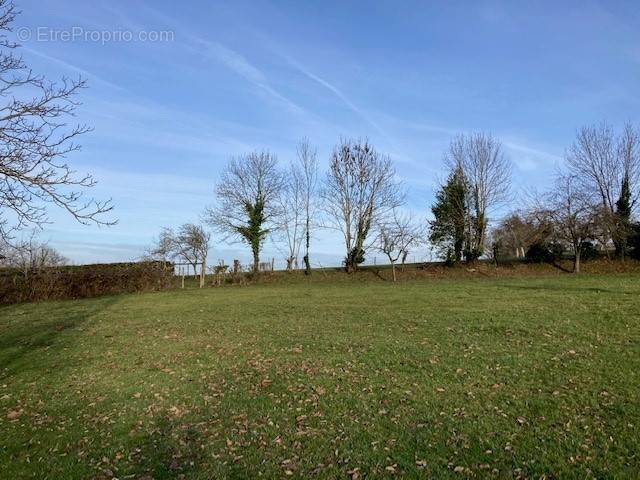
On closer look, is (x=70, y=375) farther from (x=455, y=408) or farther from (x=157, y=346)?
(x=455, y=408)

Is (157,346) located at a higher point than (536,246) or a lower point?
lower

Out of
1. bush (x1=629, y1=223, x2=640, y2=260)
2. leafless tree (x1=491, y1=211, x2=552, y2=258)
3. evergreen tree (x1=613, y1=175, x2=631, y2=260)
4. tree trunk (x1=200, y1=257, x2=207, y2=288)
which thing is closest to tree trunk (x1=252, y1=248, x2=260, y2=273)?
tree trunk (x1=200, y1=257, x2=207, y2=288)

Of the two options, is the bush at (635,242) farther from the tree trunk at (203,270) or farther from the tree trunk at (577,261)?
the tree trunk at (203,270)

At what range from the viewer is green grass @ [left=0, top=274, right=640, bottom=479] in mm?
5465

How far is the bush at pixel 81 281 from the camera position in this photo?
95.9ft

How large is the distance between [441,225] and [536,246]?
8.04m

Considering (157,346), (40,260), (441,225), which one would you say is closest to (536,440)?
(157,346)

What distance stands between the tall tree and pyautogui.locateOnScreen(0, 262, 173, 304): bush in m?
23.3

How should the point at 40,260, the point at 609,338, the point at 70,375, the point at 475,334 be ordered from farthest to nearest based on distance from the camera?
the point at 40,260 → the point at 475,334 → the point at 609,338 → the point at 70,375

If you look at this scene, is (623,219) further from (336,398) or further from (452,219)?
(336,398)

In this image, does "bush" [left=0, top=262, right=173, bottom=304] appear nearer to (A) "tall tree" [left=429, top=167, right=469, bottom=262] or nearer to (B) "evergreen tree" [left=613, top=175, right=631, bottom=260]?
(A) "tall tree" [left=429, top=167, right=469, bottom=262]

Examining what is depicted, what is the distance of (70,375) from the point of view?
998cm

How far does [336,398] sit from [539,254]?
34898 mm

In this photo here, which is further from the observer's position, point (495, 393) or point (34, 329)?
point (34, 329)
